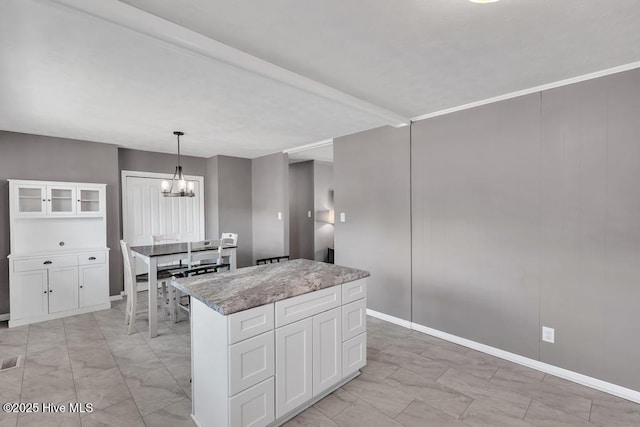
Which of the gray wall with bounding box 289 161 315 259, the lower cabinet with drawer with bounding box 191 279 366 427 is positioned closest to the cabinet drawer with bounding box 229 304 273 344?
the lower cabinet with drawer with bounding box 191 279 366 427

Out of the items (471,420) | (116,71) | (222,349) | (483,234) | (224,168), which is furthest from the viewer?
(224,168)

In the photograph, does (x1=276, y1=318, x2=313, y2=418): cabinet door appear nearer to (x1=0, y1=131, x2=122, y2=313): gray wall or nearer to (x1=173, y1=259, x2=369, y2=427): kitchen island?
(x1=173, y1=259, x2=369, y2=427): kitchen island

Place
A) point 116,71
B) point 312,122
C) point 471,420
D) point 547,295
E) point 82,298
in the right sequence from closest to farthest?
point 471,420, point 116,71, point 547,295, point 312,122, point 82,298

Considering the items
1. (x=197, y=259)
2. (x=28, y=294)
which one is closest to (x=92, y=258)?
(x=28, y=294)

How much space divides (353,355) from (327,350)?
35 cm

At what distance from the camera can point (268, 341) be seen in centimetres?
184

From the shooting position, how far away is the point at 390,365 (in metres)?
2.73

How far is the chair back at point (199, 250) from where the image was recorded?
3482 millimetres

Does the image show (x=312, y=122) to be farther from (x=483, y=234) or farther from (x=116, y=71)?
(x=483, y=234)

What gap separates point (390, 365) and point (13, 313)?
14.3 feet

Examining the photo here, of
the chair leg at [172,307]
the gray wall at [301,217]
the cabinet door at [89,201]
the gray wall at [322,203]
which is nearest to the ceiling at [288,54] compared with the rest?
the cabinet door at [89,201]

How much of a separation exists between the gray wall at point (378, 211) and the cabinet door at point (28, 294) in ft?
12.3

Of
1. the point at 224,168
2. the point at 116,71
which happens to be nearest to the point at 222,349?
the point at 116,71

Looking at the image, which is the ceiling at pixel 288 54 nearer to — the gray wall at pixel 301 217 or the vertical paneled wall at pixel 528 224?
the vertical paneled wall at pixel 528 224
